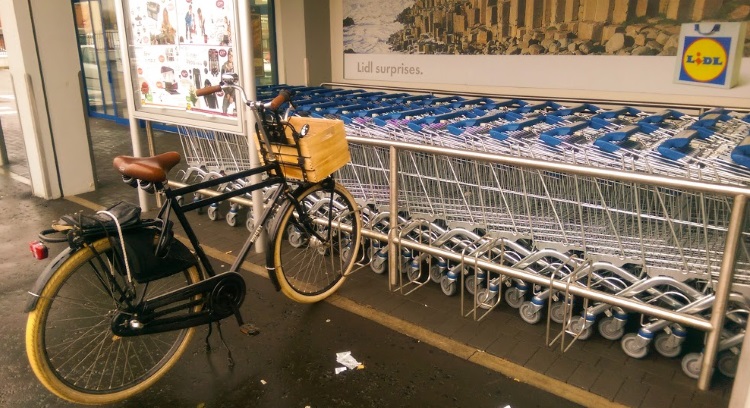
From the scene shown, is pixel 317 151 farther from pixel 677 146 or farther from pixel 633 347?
pixel 633 347

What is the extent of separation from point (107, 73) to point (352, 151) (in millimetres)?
9524

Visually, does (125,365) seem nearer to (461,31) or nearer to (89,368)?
(89,368)

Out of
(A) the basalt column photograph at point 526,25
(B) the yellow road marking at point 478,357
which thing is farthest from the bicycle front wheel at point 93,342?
(A) the basalt column photograph at point 526,25

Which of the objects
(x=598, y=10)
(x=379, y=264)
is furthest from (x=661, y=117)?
(x=379, y=264)

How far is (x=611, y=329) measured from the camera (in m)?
3.22

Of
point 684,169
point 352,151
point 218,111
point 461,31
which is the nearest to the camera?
point 684,169

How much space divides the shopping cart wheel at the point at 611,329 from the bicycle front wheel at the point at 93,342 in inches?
92.3

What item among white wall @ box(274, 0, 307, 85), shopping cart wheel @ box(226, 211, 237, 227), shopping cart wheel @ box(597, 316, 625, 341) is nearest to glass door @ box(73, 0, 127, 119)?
white wall @ box(274, 0, 307, 85)

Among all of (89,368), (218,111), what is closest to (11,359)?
(89,368)

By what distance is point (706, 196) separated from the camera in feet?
9.42

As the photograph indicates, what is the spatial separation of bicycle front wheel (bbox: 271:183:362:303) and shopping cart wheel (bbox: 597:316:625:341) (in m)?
1.67

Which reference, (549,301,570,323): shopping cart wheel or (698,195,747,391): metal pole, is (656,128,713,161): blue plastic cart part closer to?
(698,195,747,391): metal pole

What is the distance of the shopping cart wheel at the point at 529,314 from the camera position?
3.43 m

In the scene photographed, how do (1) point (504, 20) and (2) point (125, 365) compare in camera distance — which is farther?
(1) point (504, 20)
